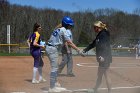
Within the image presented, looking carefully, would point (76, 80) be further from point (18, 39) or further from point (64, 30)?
point (18, 39)

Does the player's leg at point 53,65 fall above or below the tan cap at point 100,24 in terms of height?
below

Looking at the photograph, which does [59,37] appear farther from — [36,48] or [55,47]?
[36,48]

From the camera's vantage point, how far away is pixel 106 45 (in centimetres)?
919

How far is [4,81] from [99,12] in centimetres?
429

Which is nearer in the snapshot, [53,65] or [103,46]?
[103,46]

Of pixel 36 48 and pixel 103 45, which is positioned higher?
pixel 103 45

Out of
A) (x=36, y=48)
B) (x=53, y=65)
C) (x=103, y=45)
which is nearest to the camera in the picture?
(x=103, y=45)

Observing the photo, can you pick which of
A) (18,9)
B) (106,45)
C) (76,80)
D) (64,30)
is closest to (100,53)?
(106,45)

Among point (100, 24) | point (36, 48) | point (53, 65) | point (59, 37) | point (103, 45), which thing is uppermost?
point (100, 24)

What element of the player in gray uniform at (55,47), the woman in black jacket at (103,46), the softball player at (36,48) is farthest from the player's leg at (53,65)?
the softball player at (36,48)

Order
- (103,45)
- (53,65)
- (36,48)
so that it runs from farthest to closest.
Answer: (36,48) < (53,65) < (103,45)

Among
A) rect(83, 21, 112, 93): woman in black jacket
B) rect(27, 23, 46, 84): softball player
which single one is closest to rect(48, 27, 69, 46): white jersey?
rect(83, 21, 112, 93): woman in black jacket

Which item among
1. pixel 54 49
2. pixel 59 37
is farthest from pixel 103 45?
pixel 54 49

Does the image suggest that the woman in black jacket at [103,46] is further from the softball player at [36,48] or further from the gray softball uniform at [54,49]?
the softball player at [36,48]
